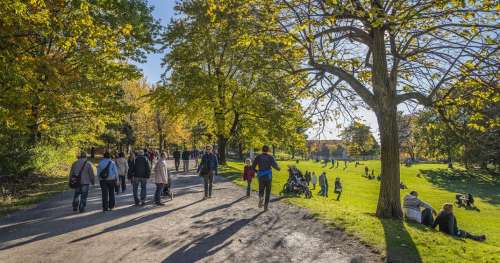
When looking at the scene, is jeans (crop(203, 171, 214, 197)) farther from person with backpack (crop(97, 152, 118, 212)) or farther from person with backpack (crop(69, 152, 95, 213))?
person with backpack (crop(69, 152, 95, 213))

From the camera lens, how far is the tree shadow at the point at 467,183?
36.4 m

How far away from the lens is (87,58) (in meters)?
17.7

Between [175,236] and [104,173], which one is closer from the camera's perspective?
[175,236]

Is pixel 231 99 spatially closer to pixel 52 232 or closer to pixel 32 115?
pixel 32 115

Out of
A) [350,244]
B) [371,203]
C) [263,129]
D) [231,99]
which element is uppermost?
[231,99]

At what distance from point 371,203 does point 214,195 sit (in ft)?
44.8

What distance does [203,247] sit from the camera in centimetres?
695

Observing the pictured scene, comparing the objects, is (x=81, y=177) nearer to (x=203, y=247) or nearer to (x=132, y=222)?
(x=132, y=222)

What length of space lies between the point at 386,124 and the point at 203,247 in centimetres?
623

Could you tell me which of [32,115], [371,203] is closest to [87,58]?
[32,115]

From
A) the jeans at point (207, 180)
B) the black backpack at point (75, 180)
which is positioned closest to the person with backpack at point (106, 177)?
the black backpack at point (75, 180)

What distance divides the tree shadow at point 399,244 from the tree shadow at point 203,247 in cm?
311

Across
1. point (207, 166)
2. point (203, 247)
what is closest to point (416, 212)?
point (203, 247)

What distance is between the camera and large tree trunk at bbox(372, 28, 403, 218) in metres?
10.2
